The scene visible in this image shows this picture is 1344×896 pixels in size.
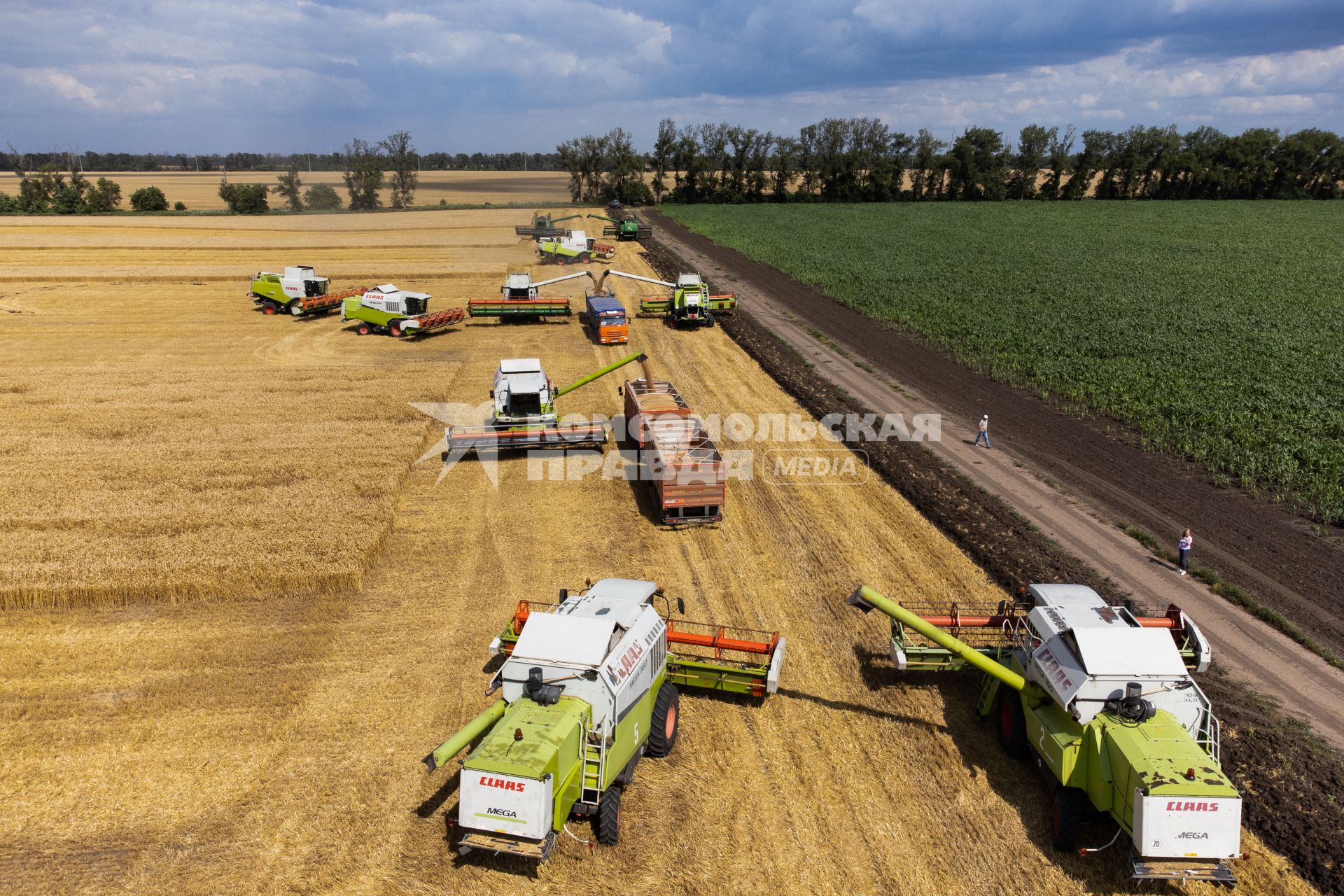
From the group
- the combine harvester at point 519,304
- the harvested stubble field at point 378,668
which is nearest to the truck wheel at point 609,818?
the harvested stubble field at point 378,668

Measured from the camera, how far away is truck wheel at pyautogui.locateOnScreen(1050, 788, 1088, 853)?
1061cm

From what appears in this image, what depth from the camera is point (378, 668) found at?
14.6 meters

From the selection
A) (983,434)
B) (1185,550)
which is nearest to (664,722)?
(1185,550)

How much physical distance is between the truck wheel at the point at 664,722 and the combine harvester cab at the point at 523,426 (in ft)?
39.9

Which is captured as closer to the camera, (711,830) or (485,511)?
(711,830)

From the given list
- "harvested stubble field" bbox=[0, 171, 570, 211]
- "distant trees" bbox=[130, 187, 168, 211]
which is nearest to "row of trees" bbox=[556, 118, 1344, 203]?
"harvested stubble field" bbox=[0, 171, 570, 211]

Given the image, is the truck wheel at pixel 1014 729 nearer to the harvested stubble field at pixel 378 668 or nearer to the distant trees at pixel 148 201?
the harvested stubble field at pixel 378 668

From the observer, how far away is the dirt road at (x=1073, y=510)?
1461 cm

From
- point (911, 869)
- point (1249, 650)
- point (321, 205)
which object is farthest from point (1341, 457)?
point (321, 205)

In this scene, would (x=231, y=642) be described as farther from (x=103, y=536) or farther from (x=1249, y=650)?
(x=1249, y=650)

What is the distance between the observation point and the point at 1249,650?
15.4m

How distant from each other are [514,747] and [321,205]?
390 ft

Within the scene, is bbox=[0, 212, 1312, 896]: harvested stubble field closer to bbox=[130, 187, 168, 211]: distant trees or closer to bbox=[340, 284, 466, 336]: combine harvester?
bbox=[340, 284, 466, 336]: combine harvester

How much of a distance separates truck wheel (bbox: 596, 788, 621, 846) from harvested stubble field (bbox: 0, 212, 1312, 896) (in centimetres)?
35
